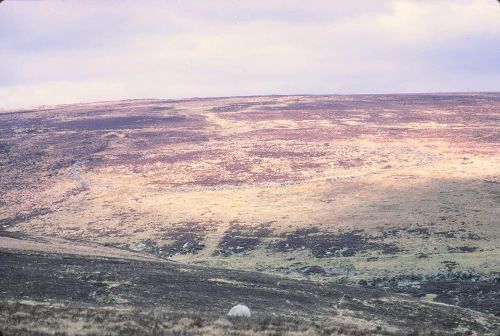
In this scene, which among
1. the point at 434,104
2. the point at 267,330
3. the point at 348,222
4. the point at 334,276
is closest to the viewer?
the point at 267,330

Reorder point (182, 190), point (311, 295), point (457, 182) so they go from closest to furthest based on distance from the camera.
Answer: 1. point (311, 295)
2. point (457, 182)
3. point (182, 190)

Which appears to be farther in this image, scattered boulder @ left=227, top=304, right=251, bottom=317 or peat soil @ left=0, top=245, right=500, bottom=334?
peat soil @ left=0, top=245, right=500, bottom=334

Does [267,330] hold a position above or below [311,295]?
above

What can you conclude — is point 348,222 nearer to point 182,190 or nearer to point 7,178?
point 182,190

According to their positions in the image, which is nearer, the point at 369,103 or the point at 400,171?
the point at 400,171

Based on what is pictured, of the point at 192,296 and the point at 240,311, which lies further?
the point at 192,296

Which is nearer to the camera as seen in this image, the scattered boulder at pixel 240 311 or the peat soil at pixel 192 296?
the scattered boulder at pixel 240 311

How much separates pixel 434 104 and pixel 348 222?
310ft

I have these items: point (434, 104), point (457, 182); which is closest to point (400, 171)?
point (457, 182)

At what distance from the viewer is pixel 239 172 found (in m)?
84.2

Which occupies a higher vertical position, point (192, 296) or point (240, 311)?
point (240, 311)

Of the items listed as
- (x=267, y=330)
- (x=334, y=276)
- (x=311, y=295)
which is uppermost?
(x=267, y=330)

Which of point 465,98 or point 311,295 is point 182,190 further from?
point 465,98

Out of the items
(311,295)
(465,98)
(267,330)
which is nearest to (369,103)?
(465,98)
